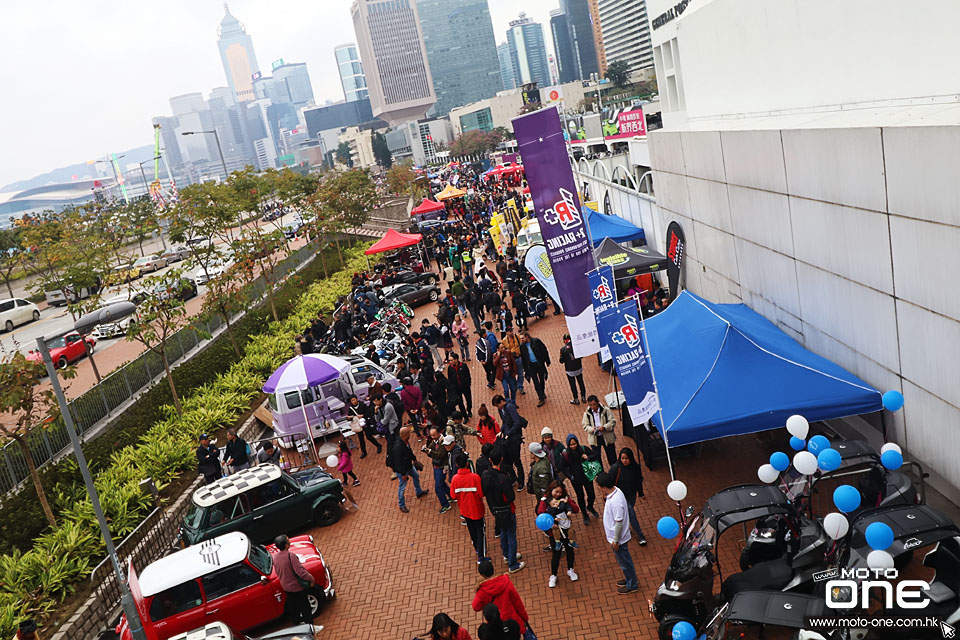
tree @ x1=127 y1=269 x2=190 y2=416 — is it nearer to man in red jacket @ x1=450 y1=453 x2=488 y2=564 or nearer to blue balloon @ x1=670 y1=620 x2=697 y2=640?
man in red jacket @ x1=450 y1=453 x2=488 y2=564

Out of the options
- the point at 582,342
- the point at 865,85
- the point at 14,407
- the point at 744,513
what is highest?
the point at 865,85

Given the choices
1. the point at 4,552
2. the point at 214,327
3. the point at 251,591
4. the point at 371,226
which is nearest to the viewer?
the point at 251,591

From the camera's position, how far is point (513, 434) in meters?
11.9

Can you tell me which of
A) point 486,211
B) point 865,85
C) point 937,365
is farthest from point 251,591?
point 486,211

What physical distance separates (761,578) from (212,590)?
269 inches

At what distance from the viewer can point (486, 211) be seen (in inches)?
1912

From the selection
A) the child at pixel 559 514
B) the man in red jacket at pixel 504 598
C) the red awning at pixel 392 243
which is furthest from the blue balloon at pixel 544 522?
the red awning at pixel 392 243

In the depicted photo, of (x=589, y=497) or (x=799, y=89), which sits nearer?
(x=589, y=497)

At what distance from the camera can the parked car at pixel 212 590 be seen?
9328 mm

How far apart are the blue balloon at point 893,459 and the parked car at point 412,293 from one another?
71.6ft

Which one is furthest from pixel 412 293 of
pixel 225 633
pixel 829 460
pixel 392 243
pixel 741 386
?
pixel 829 460

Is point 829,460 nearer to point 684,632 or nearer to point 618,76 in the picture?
point 684,632

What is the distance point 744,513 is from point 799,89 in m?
11.2

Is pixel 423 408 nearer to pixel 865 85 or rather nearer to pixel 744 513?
pixel 744 513
